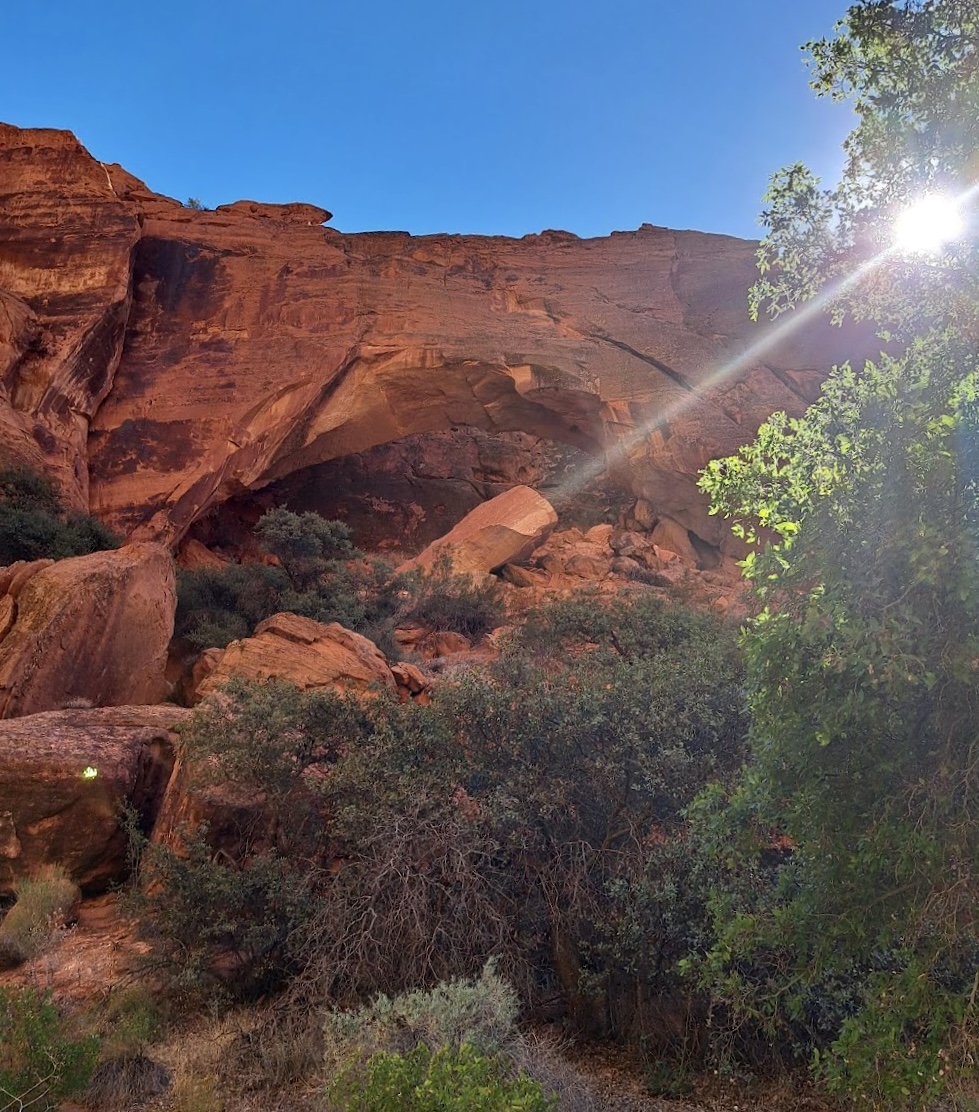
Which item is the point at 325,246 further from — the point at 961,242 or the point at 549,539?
the point at 961,242

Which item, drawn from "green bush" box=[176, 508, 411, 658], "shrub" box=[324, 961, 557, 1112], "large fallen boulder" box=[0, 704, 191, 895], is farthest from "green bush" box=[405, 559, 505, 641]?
"shrub" box=[324, 961, 557, 1112]

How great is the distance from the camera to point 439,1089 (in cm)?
344

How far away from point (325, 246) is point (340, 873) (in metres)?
18.7

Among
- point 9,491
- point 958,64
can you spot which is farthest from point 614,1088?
point 9,491

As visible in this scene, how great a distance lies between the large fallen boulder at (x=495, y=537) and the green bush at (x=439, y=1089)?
15.3 meters

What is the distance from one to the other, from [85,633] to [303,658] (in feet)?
9.48

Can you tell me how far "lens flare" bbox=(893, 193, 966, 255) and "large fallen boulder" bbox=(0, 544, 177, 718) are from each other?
9287mm

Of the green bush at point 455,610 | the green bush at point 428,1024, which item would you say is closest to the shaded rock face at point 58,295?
the green bush at point 455,610

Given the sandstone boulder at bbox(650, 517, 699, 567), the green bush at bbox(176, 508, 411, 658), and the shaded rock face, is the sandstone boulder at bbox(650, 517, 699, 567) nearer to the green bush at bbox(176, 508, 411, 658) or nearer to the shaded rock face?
the green bush at bbox(176, 508, 411, 658)

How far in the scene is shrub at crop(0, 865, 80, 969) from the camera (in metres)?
6.41

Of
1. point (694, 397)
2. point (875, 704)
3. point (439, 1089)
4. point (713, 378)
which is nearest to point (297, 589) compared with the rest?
point (694, 397)

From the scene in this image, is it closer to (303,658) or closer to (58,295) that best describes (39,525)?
(58,295)

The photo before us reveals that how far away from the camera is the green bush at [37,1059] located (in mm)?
4195

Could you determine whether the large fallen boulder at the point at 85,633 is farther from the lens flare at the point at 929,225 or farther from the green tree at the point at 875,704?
the lens flare at the point at 929,225
